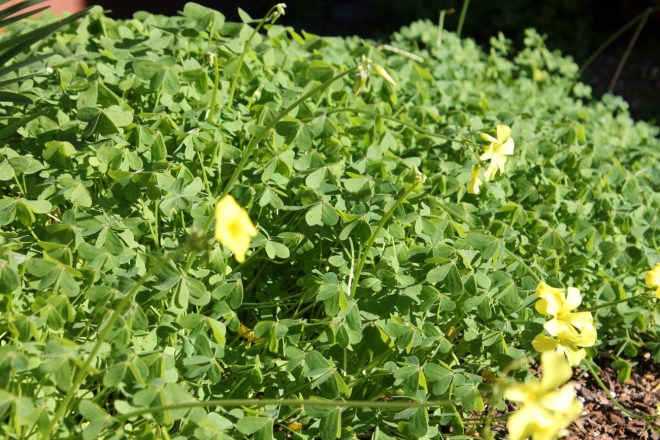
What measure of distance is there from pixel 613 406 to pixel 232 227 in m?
1.44

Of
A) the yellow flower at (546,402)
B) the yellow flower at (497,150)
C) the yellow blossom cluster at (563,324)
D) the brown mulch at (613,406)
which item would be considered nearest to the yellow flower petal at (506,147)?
the yellow flower at (497,150)

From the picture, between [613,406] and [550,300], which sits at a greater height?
[550,300]

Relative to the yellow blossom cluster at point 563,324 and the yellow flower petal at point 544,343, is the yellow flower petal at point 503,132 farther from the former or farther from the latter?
the yellow flower petal at point 544,343

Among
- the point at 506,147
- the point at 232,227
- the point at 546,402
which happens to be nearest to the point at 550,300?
the point at 506,147

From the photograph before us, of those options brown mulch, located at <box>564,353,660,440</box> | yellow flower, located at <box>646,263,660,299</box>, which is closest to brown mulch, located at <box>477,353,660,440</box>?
brown mulch, located at <box>564,353,660,440</box>

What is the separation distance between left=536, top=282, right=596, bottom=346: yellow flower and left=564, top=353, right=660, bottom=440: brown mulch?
Answer: 0.50 m

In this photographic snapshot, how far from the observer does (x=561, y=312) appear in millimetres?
1858

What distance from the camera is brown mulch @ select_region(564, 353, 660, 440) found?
88.6 inches

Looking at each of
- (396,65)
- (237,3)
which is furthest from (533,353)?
(237,3)

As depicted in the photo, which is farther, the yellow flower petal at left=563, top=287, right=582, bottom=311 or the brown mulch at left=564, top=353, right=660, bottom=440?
the brown mulch at left=564, top=353, right=660, bottom=440

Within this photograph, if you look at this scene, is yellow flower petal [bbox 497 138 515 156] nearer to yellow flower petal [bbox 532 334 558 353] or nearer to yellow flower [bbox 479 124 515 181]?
yellow flower [bbox 479 124 515 181]

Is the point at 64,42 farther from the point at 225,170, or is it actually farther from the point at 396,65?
the point at 396,65

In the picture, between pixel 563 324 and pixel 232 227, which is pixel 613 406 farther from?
pixel 232 227

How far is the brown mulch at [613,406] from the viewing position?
2250mm
